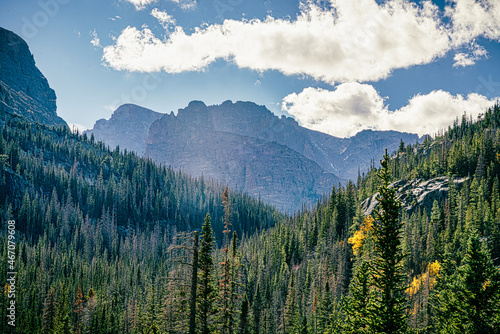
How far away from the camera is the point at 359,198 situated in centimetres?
15725

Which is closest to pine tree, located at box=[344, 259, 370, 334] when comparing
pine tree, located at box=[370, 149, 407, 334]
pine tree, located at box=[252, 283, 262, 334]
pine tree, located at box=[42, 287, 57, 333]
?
pine tree, located at box=[370, 149, 407, 334]

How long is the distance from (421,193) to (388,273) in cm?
12936

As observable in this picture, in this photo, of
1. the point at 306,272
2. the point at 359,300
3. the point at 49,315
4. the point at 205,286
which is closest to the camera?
the point at 359,300

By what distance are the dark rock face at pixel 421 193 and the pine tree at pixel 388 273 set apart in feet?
372

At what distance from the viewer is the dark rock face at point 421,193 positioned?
438 ft

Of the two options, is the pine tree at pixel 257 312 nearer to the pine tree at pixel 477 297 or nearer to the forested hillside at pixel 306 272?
the forested hillside at pixel 306 272

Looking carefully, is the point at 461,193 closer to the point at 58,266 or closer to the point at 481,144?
the point at 481,144

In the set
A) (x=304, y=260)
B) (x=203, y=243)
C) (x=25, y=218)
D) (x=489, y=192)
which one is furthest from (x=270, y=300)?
(x=25, y=218)

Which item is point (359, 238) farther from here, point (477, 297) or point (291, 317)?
point (477, 297)

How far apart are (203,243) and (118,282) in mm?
94220

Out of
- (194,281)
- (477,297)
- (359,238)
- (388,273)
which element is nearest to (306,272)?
(359,238)

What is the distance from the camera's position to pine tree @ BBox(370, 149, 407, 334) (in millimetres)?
21672

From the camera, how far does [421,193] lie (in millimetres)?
138625

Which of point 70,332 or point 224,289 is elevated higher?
point 224,289
